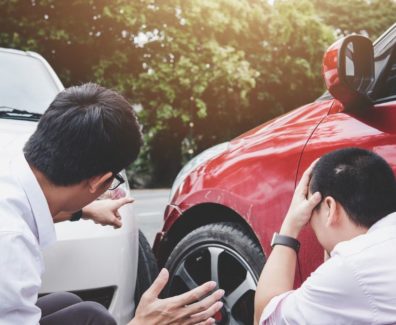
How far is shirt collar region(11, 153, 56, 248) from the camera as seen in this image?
5.33 ft

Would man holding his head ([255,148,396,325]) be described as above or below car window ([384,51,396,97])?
below

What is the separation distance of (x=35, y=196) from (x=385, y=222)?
0.95 meters

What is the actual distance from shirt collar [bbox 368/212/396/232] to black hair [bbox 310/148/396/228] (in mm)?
33

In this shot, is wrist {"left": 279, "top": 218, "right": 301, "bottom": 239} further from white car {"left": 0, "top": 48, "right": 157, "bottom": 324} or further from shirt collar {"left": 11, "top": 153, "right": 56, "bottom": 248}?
white car {"left": 0, "top": 48, "right": 157, "bottom": 324}

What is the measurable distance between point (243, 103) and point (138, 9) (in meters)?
5.43

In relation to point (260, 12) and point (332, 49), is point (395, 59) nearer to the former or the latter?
point (332, 49)

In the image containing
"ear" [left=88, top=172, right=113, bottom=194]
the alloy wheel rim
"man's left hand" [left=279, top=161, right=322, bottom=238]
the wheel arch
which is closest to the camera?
"ear" [left=88, top=172, right=113, bottom=194]

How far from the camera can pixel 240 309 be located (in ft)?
8.89

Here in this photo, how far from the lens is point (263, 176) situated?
8.35 feet

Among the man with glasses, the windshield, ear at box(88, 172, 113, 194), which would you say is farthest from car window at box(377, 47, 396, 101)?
the windshield

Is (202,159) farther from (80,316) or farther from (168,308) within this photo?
(168,308)

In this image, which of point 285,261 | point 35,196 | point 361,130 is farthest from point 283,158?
point 35,196

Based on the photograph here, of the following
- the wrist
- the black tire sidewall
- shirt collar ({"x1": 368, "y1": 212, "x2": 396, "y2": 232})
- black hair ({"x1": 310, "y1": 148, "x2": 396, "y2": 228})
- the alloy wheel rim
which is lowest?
the alloy wheel rim

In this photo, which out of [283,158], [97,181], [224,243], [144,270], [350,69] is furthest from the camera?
[144,270]
